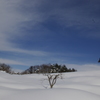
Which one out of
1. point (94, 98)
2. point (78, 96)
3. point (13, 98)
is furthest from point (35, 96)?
point (94, 98)

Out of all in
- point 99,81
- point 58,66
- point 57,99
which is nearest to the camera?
point 57,99

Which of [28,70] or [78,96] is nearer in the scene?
[78,96]

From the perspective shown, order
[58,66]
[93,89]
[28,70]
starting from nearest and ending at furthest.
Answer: [93,89]
[58,66]
[28,70]

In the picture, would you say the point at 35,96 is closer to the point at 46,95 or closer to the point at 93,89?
the point at 46,95

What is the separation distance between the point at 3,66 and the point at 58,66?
1705cm

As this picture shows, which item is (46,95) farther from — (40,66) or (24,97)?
(40,66)

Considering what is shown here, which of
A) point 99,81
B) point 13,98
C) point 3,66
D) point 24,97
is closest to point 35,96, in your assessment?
point 24,97

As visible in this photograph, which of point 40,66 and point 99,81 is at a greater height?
point 40,66

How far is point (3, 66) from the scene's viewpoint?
2003 inches

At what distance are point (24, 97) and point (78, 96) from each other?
1.60 metres

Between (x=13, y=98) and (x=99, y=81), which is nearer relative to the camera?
(x=13, y=98)

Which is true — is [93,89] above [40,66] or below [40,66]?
below

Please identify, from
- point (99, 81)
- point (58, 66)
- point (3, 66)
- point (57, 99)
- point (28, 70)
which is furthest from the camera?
point (28, 70)

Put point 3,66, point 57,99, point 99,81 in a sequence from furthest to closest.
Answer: point 3,66
point 99,81
point 57,99
